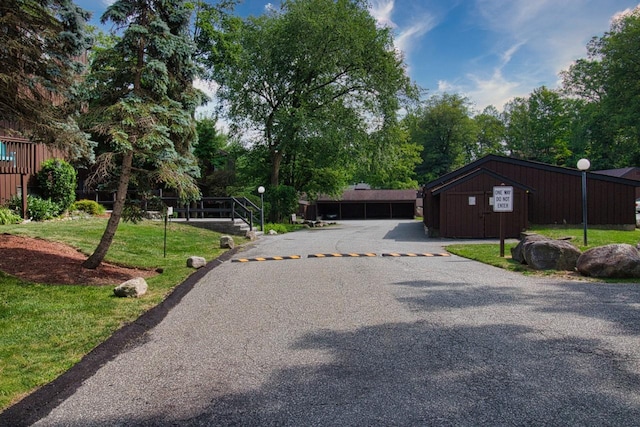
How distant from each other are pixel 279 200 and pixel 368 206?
2148 centimetres

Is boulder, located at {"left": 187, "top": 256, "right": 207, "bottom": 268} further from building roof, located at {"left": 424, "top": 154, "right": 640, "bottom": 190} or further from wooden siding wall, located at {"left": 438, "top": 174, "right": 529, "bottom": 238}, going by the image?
building roof, located at {"left": 424, "top": 154, "right": 640, "bottom": 190}

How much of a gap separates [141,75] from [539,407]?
28.2 feet

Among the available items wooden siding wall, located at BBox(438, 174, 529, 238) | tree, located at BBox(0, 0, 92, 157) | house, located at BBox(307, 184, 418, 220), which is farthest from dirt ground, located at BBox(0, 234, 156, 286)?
house, located at BBox(307, 184, 418, 220)

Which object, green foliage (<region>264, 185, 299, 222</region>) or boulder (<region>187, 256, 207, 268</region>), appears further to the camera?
green foliage (<region>264, 185, 299, 222</region>)

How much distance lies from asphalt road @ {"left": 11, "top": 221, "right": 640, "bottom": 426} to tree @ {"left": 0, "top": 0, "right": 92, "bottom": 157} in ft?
13.1

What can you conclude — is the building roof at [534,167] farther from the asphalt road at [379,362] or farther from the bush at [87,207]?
the bush at [87,207]

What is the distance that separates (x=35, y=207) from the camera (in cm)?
1512

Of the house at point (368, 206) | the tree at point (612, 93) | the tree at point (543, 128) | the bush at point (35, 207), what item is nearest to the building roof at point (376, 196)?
the house at point (368, 206)

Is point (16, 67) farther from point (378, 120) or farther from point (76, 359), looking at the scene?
point (378, 120)

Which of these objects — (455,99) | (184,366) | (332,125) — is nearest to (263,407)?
(184,366)

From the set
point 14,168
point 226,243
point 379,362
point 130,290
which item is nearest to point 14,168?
point 14,168

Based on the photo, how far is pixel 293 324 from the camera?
5.57m

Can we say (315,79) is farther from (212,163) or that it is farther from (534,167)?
(534,167)

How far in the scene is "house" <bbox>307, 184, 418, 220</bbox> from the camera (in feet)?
164
